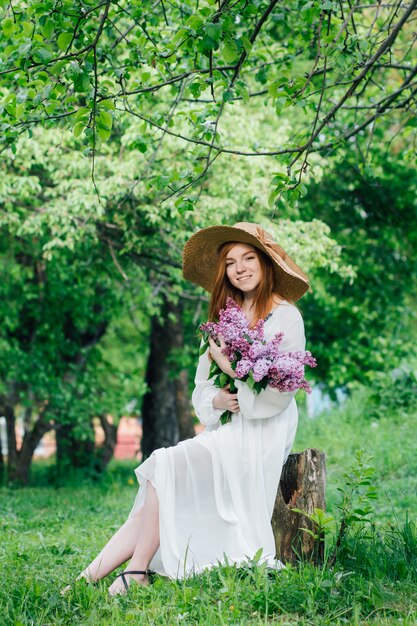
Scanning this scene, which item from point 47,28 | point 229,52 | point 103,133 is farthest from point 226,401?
point 47,28

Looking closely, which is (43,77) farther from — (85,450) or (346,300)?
(85,450)

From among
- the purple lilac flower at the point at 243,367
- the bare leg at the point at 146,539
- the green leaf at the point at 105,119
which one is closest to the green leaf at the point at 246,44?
the green leaf at the point at 105,119

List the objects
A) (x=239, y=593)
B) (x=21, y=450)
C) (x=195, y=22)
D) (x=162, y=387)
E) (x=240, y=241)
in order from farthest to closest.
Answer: (x=21, y=450), (x=162, y=387), (x=240, y=241), (x=195, y=22), (x=239, y=593)

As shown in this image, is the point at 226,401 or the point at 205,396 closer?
the point at 226,401

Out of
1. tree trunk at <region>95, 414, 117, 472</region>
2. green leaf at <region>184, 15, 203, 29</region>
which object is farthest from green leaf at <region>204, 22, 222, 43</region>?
tree trunk at <region>95, 414, 117, 472</region>

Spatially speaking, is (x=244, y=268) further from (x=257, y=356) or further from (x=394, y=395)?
(x=394, y=395)

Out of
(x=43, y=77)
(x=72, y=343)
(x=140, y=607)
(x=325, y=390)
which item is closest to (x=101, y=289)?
(x=72, y=343)

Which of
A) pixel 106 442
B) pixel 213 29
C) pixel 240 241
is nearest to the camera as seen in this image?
pixel 213 29

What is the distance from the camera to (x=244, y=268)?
199 inches

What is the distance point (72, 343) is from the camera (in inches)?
585

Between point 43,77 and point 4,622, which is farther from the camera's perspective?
point 43,77

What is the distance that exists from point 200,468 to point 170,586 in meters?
0.67

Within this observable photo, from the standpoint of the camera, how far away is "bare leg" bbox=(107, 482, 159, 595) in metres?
4.64

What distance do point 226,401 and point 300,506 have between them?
28.5 inches
